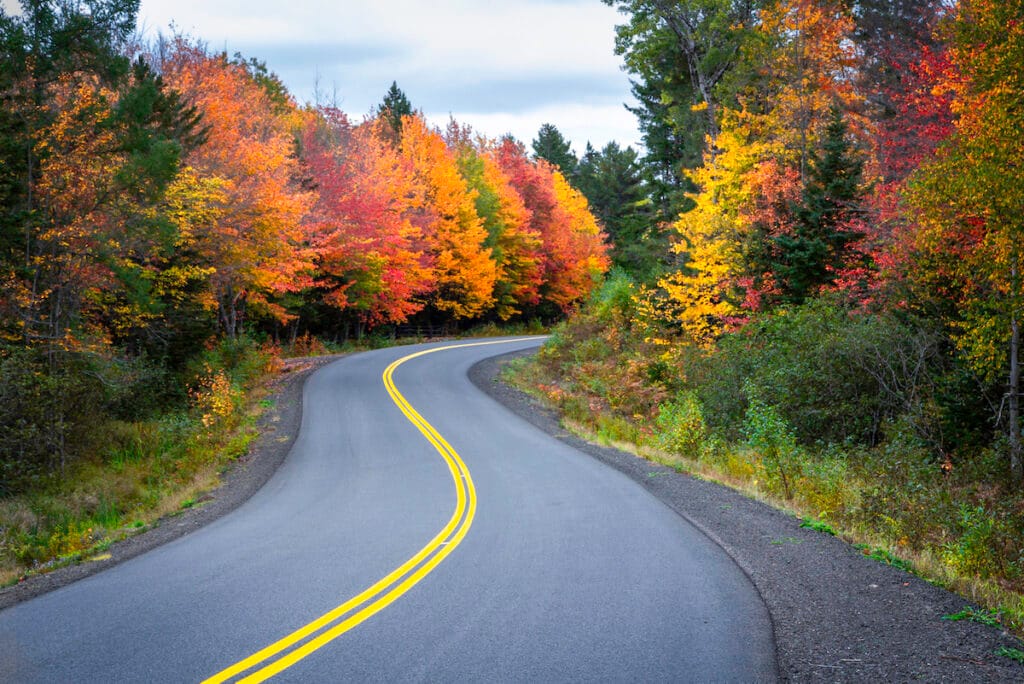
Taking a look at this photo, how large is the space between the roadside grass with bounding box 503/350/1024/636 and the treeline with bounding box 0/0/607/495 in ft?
41.9

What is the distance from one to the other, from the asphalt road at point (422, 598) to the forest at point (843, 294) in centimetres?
260

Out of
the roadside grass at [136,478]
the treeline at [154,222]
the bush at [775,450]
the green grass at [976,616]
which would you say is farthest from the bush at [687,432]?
the treeline at [154,222]

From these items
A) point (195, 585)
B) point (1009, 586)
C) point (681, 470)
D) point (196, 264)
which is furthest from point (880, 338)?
point (196, 264)

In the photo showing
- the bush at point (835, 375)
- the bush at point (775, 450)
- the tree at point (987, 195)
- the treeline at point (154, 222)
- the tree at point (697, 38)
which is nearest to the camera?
the tree at point (987, 195)

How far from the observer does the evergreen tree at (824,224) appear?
1945 cm

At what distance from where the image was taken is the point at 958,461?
42.3ft

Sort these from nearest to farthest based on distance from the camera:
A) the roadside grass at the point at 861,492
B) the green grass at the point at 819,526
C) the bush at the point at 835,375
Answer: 1. the roadside grass at the point at 861,492
2. the green grass at the point at 819,526
3. the bush at the point at 835,375

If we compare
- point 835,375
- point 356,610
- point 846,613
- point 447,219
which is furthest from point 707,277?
point 447,219

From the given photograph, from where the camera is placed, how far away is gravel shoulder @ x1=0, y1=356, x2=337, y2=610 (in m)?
7.45

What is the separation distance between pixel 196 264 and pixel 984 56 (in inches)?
871

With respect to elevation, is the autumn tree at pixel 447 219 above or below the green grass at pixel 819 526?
above

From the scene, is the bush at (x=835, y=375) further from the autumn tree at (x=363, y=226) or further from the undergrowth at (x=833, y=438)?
the autumn tree at (x=363, y=226)

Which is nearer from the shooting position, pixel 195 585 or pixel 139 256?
pixel 195 585

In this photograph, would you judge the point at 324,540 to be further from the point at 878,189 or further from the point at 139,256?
the point at 878,189
